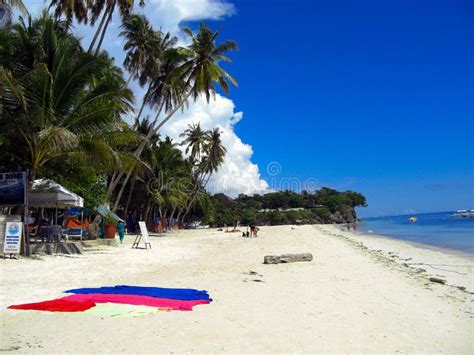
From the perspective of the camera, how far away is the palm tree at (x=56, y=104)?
11826mm

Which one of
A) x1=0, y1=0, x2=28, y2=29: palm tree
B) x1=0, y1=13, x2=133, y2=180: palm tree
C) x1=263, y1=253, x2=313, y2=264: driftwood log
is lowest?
x1=263, y1=253, x2=313, y2=264: driftwood log

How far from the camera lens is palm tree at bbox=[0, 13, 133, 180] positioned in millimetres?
11826

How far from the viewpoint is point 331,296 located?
7375 millimetres

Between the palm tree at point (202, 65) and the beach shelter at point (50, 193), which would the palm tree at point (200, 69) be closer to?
the palm tree at point (202, 65)

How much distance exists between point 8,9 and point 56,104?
304 centimetres

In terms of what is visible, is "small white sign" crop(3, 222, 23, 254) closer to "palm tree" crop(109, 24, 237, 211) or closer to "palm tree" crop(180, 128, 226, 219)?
"palm tree" crop(109, 24, 237, 211)

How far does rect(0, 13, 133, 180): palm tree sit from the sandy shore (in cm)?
360

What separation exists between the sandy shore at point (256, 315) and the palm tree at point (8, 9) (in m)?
7.26

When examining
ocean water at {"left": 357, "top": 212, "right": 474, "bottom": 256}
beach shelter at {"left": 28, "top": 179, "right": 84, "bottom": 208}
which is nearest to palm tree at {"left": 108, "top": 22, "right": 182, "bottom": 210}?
beach shelter at {"left": 28, "top": 179, "right": 84, "bottom": 208}

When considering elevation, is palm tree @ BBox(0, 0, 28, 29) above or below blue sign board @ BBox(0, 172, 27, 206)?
above

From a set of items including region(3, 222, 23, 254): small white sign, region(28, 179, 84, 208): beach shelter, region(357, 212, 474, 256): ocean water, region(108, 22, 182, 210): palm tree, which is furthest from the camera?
region(108, 22, 182, 210): palm tree

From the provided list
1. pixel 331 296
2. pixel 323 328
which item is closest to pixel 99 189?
pixel 331 296

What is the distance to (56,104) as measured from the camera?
12.5 meters

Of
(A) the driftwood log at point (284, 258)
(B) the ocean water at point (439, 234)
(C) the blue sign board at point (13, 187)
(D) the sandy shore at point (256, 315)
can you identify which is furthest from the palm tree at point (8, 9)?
(B) the ocean water at point (439, 234)
